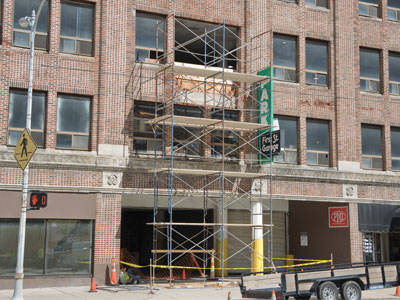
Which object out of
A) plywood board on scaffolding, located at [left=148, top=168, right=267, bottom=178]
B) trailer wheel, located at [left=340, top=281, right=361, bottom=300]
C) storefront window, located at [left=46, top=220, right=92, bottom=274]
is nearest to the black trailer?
trailer wheel, located at [left=340, top=281, right=361, bottom=300]

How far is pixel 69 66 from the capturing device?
902 inches

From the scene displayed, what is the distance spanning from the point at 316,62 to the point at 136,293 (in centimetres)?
1461

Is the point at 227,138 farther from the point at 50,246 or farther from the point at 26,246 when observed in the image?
the point at 26,246

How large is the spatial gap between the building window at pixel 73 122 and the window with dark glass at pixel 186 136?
3857 mm

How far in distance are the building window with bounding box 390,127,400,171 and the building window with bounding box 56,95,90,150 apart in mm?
15570

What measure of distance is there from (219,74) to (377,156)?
→ 32.6 ft

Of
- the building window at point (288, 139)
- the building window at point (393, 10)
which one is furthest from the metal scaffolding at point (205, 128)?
the building window at point (393, 10)

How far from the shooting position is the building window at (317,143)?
27266 millimetres

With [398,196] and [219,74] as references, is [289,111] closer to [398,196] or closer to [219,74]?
[219,74]

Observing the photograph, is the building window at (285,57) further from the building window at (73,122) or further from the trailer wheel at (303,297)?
the trailer wheel at (303,297)

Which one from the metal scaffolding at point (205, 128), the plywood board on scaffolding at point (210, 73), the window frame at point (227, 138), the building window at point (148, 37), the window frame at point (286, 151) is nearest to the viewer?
the plywood board on scaffolding at point (210, 73)

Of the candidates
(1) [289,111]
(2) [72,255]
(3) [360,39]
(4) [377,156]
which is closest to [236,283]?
(2) [72,255]

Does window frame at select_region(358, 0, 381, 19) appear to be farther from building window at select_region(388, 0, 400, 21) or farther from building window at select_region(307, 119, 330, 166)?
building window at select_region(307, 119, 330, 166)

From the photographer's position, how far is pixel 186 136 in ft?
81.6
